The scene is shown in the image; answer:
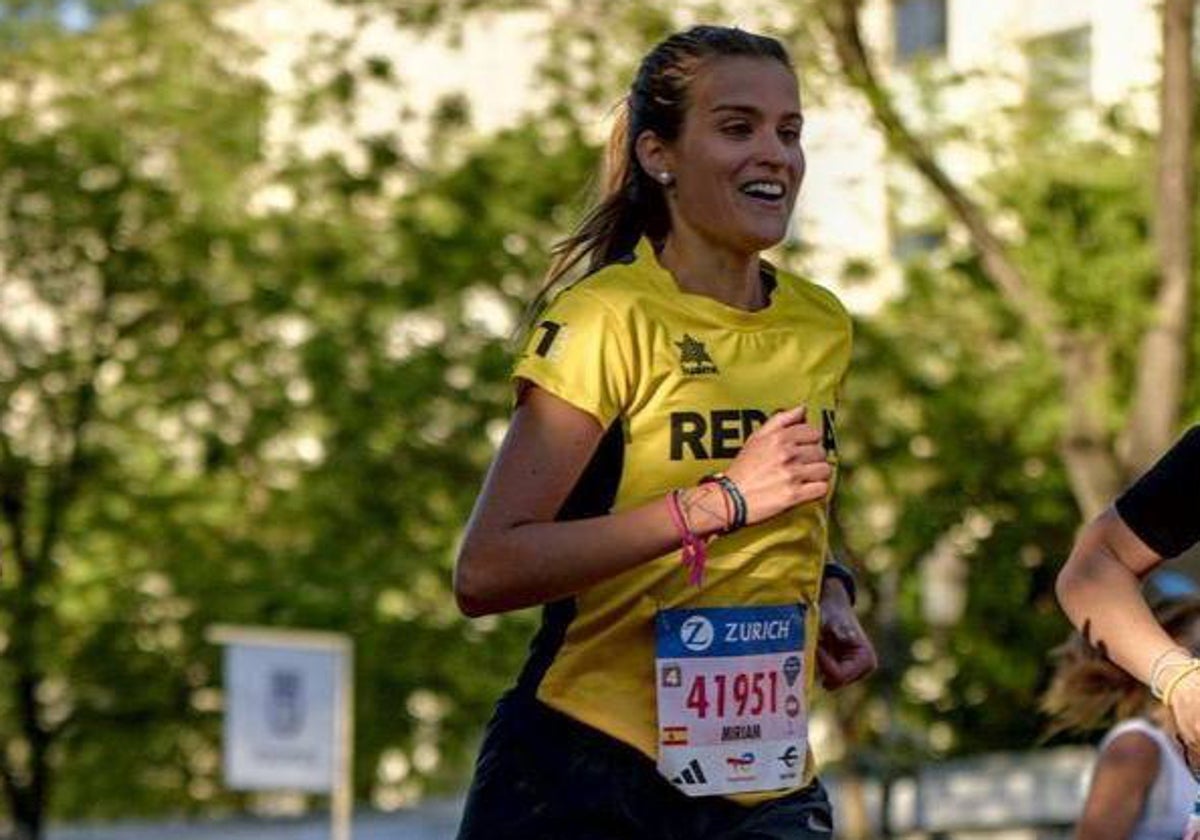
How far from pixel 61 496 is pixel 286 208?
374 cm

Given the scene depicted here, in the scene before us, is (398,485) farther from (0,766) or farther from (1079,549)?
(1079,549)

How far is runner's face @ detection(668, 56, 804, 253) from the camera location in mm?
5363

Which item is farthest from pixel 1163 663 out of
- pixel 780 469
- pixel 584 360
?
pixel 584 360

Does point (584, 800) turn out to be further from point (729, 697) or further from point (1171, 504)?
point (1171, 504)

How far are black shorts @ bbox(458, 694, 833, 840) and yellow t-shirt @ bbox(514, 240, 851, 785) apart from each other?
0.04 metres

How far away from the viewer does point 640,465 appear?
524 cm

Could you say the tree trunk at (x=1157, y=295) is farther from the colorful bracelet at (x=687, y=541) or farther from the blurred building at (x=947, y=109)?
the colorful bracelet at (x=687, y=541)

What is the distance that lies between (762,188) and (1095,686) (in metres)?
2.34

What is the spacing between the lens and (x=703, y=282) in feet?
17.8

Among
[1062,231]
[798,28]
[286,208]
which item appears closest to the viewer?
[798,28]

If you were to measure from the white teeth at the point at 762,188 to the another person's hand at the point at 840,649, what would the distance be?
0.68 metres

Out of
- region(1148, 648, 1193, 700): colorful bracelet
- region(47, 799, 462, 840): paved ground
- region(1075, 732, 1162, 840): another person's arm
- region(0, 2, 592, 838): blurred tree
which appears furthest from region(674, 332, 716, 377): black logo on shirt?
region(47, 799, 462, 840): paved ground

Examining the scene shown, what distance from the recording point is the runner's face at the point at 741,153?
5.36 metres

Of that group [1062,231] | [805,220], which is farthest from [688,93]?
[805,220]
